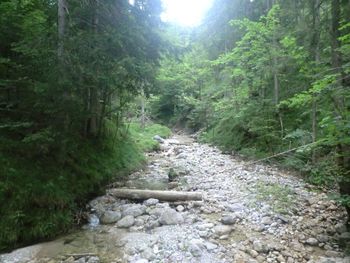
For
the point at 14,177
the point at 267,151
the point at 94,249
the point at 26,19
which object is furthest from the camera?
the point at 267,151

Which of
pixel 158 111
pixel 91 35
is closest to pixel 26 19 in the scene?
pixel 91 35

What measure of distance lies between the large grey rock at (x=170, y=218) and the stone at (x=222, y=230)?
2.91 ft

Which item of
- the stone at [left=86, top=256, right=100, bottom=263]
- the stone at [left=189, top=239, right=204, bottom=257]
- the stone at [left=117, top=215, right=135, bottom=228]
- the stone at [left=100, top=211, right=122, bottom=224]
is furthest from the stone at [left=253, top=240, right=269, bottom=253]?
the stone at [left=100, top=211, right=122, bottom=224]

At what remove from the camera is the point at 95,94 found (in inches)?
362

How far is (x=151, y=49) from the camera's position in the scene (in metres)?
9.64

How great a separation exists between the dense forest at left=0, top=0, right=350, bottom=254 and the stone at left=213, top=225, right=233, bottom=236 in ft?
7.51

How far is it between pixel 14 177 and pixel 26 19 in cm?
391

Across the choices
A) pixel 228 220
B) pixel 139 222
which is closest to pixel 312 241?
pixel 228 220

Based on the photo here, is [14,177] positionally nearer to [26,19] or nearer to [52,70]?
[52,70]

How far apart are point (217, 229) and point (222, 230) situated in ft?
0.37

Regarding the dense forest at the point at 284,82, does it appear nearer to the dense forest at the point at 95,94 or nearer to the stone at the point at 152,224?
the dense forest at the point at 95,94

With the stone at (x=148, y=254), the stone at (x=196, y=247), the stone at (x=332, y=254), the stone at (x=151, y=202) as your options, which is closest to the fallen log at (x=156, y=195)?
the stone at (x=151, y=202)

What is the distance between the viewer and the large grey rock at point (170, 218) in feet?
21.1

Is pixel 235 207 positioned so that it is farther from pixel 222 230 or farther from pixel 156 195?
pixel 156 195
